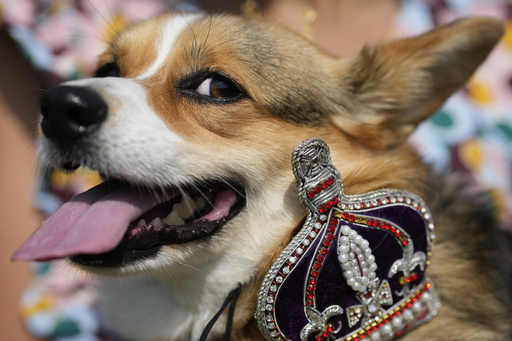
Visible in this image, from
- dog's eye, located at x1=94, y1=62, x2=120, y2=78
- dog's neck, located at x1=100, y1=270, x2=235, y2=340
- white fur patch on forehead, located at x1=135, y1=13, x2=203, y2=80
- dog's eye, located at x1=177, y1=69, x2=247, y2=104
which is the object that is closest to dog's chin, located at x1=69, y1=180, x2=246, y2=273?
dog's neck, located at x1=100, y1=270, x2=235, y2=340

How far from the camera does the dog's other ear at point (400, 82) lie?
6.52 ft

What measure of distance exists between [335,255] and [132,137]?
81cm

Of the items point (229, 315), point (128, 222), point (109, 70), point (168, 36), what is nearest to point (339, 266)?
point (229, 315)

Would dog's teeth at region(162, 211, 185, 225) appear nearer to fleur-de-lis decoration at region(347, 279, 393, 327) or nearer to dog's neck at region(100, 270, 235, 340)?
dog's neck at region(100, 270, 235, 340)

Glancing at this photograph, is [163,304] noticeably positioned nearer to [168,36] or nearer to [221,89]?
[221,89]

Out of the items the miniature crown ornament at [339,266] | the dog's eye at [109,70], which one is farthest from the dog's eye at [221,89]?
the dog's eye at [109,70]

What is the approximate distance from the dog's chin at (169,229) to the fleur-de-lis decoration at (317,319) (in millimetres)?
456

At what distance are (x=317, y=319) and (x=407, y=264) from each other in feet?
1.28

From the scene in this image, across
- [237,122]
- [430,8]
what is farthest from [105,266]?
[430,8]

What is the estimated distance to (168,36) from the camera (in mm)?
2037

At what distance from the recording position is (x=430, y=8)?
322 centimetres

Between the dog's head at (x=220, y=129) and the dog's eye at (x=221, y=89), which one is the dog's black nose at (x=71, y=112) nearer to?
the dog's head at (x=220, y=129)

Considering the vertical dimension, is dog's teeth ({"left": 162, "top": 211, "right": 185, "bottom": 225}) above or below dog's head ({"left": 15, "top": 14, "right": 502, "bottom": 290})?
below

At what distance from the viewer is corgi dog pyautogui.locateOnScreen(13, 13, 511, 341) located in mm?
1565
